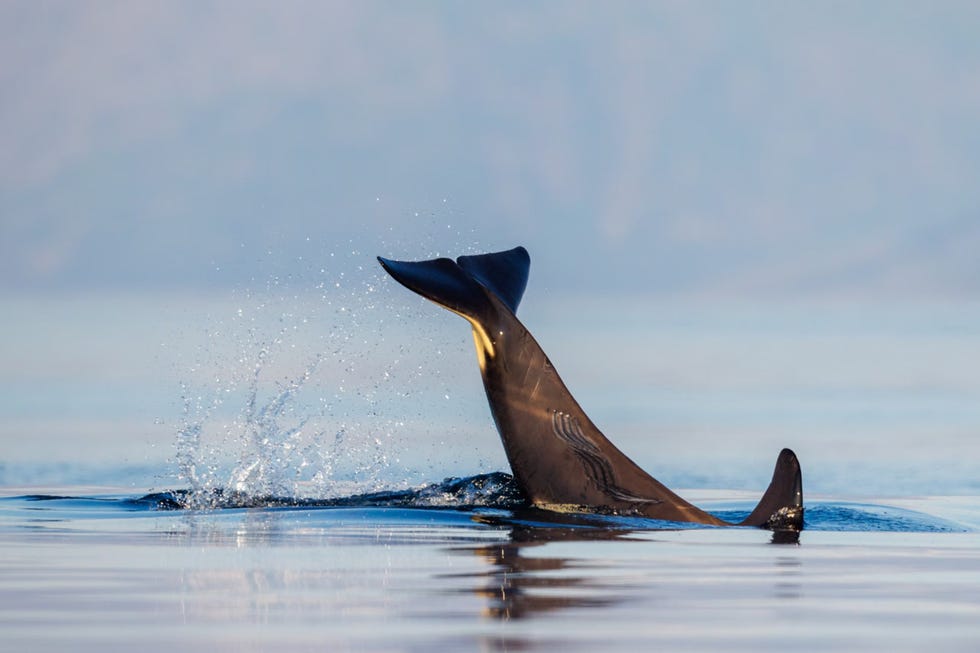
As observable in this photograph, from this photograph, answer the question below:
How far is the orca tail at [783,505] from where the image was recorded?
1577cm

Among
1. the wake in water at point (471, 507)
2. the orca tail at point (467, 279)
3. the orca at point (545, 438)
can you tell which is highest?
the orca tail at point (467, 279)

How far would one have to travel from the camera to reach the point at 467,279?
16391 mm

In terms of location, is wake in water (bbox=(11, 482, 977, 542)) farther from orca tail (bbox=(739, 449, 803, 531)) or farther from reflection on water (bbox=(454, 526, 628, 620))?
reflection on water (bbox=(454, 526, 628, 620))

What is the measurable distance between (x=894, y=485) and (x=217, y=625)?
684 inches

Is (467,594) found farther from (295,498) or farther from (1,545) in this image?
(295,498)

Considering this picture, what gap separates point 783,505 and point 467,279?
12.0ft

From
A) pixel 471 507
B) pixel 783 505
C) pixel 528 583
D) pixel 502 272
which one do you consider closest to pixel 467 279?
pixel 502 272

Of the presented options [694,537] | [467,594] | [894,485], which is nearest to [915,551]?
[694,537]

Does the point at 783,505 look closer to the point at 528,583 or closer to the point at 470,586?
the point at 528,583

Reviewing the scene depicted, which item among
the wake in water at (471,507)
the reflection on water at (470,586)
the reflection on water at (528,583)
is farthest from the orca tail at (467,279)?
the reflection on water at (528,583)

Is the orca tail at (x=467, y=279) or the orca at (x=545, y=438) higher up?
the orca tail at (x=467, y=279)

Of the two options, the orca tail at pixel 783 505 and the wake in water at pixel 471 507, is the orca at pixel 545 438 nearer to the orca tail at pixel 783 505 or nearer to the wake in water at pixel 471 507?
the orca tail at pixel 783 505

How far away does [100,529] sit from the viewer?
14.3m

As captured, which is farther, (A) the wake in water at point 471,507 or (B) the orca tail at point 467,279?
(B) the orca tail at point 467,279
